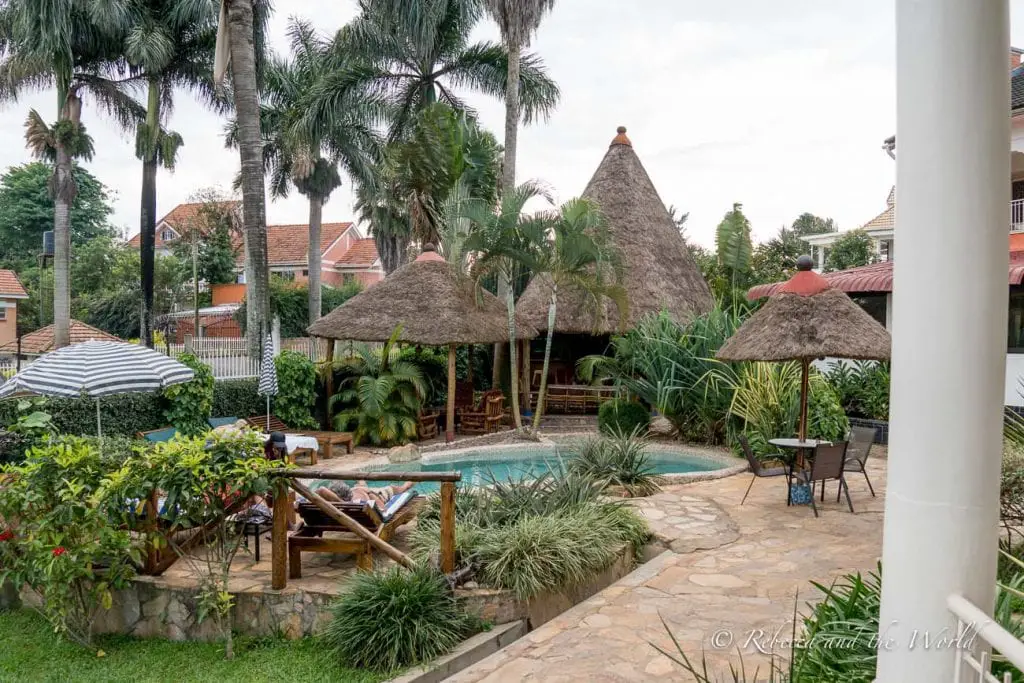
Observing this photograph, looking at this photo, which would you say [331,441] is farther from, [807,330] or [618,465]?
[807,330]

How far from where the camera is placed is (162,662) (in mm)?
5586

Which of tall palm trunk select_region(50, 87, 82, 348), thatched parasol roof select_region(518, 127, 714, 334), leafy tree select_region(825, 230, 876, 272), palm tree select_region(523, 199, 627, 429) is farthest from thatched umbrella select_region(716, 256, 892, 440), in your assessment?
tall palm trunk select_region(50, 87, 82, 348)

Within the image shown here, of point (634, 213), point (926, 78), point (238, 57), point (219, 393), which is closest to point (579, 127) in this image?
point (634, 213)

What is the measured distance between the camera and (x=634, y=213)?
19.6m

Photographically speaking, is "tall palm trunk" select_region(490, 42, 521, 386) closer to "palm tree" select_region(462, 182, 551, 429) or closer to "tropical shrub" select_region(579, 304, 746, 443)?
"palm tree" select_region(462, 182, 551, 429)

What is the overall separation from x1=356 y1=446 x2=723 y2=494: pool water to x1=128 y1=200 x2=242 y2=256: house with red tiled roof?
2499 cm

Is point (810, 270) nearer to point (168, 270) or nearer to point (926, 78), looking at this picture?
point (926, 78)

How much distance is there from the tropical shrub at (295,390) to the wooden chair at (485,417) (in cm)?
292

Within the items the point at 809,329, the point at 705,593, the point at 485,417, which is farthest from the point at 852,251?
the point at 705,593

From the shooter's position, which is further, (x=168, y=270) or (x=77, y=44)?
(x=168, y=270)

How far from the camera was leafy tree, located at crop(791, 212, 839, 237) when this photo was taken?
37031mm

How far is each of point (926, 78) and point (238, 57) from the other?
1545 centimetres

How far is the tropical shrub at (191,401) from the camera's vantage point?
40.5ft

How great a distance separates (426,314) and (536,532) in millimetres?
9046
